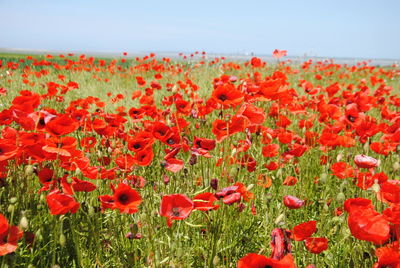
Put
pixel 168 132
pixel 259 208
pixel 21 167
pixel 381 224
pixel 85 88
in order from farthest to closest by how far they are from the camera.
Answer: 1. pixel 85 88
2. pixel 259 208
3. pixel 21 167
4. pixel 168 132
5. pixel 381 224

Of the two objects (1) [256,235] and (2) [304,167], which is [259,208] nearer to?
(1) [256,235]

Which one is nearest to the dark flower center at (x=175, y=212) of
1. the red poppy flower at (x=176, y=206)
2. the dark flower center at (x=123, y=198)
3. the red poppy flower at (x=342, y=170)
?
the red poppy flower at (x=176, y=206)

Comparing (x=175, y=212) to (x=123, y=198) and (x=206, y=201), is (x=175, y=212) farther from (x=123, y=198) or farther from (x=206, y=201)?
(x=123, y=198)

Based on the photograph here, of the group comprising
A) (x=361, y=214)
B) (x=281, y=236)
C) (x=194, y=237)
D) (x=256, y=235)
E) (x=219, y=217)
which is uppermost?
(x=361, y=214)

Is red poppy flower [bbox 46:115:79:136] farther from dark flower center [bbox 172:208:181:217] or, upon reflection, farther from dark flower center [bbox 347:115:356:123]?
dark flower center [bbox 347:115:356:123]

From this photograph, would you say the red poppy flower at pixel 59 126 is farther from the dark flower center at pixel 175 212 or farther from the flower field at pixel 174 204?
the dark flower center at pixel 175 212

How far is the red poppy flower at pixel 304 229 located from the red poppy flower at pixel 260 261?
0.30 meters

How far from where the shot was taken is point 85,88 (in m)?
5.97

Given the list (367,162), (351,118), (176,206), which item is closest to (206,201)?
(176,206)

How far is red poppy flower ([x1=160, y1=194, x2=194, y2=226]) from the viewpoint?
108 cm

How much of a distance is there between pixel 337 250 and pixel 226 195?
799 millimetres

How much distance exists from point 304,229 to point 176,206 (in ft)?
1.46

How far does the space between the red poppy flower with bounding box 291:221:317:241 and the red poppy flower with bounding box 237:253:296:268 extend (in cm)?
30

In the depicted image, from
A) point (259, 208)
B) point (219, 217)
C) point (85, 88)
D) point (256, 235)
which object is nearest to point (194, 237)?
point (219, 217)
